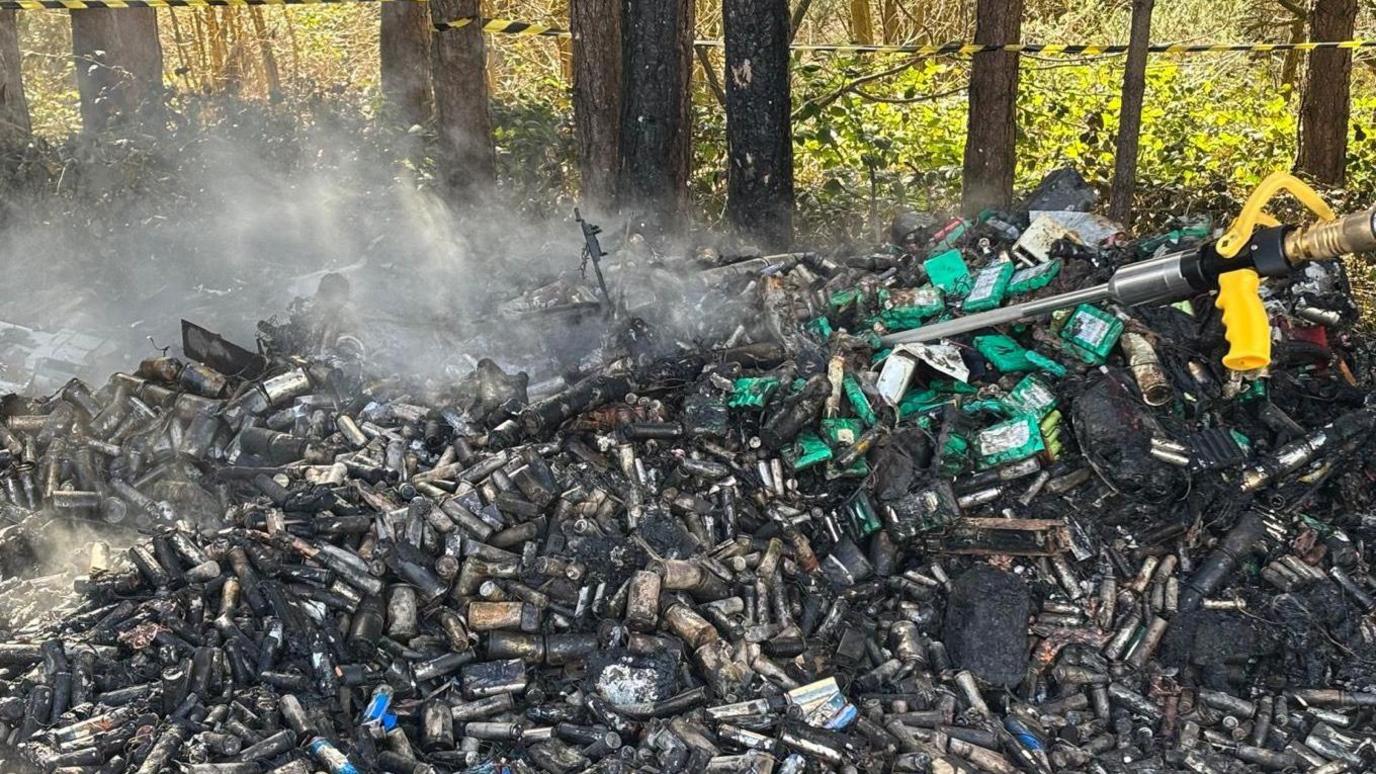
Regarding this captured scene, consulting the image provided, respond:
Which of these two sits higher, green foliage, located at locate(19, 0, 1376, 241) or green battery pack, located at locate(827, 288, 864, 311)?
green foliage, located at locate(19, 0, 1376, 241)

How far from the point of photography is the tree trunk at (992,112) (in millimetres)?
9234

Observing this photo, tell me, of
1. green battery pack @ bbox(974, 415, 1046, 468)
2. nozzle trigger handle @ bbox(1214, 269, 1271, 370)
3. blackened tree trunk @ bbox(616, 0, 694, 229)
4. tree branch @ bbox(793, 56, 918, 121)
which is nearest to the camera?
nozzle trigger handle @ bbox(1214, 269, 1271, 370)

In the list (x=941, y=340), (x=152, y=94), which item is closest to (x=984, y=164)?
(x=941, y=340)

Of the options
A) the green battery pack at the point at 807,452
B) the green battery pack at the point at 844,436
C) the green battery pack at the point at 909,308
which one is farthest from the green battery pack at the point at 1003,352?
the green battery pack at the point at 807,452

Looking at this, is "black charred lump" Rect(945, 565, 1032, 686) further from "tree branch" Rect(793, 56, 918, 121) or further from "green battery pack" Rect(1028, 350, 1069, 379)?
"tree branch" Rect(793, 56, 918, 121)

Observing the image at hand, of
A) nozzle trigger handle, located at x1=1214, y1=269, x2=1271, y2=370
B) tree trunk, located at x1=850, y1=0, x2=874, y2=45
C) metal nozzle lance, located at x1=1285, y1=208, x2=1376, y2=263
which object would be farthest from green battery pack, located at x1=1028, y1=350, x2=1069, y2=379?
tree trunk, located at x1=850, y1=0, x2=874, y2=45

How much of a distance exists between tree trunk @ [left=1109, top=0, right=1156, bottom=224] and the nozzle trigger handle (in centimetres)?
595

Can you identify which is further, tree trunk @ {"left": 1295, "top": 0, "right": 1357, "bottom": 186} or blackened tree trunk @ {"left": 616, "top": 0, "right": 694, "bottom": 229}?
tree trunk @ {"left": 1295, "top": 0, "right": 1357, "bottom": 186}

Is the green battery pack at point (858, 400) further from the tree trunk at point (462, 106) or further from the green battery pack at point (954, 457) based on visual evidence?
the tree trunk at point (462, 106)

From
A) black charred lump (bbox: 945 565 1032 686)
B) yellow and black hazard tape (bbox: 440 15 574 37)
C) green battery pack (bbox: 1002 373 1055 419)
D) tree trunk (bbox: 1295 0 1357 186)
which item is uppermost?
yellow and black hazard tape (bbox: 440 15 574 37)

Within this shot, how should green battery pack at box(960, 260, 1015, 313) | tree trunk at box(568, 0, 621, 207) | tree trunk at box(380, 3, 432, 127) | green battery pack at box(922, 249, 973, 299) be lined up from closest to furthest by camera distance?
green battery pack at box(960, 260, 1015, 313) < green battery pack at box(922, 249, 973, 299) < tree trunk at box(568, 0, 621, 207) < tree trunk at box(380, 3, 432, 127)

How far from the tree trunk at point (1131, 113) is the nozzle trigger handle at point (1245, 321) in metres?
5.95

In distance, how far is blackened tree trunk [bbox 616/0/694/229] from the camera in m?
9.09

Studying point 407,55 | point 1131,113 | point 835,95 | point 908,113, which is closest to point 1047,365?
point 1131,113
